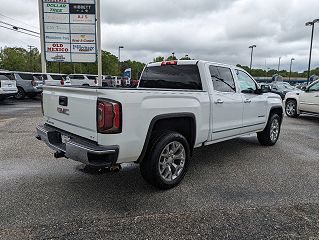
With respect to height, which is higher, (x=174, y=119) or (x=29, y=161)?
(x=174, y=119)

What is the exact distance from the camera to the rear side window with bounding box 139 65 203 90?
4.65 m

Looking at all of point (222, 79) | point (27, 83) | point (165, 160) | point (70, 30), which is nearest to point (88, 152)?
point (165, 160)

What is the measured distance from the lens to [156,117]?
3496mm

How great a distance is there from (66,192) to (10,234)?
1.04m

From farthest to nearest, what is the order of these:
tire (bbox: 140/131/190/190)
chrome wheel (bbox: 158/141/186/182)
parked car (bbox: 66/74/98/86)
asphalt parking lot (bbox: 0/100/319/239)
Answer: parked car (bbox: 66/74/98/86) → chrome wheel (bbox: 158/141/186/182) → tire (bbox: 140/131/190/190) → asphalt parking lot (bbox: 0/100/319/239)

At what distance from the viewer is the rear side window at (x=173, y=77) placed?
15.3 ft

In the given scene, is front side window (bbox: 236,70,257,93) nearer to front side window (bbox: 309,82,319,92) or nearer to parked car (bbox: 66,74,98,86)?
front side window (bbox: 309,82,319,92)

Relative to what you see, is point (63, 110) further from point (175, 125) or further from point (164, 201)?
point (164, 201)

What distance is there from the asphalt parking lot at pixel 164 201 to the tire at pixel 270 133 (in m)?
0.88

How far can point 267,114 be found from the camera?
20.5 feet

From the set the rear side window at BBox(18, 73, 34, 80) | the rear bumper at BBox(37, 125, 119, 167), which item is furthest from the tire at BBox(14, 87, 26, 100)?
the rear bumper at BBox(37, 125, 119, 167)

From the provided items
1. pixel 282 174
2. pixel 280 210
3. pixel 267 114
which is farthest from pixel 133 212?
pixel 267 114

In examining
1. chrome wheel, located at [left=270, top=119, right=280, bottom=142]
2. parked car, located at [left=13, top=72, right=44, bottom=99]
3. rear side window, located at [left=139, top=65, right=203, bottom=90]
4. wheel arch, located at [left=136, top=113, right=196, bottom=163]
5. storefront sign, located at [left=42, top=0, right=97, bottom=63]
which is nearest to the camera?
wheel arch, located at [left=136, top=113, right=196, bottom=163]

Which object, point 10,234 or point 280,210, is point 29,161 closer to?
point 10,234
